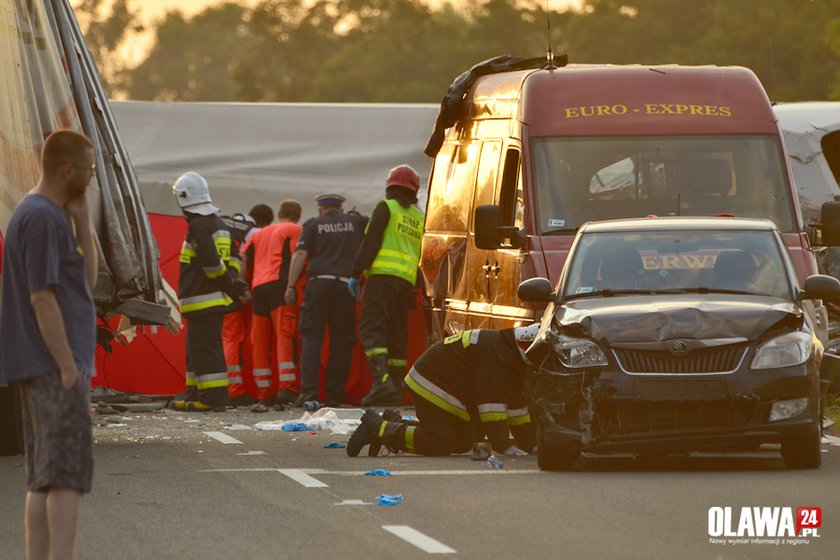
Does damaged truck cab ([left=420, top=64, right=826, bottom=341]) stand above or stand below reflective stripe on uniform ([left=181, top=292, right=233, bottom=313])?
above

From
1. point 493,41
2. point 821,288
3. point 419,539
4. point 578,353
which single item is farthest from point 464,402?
point 493,41

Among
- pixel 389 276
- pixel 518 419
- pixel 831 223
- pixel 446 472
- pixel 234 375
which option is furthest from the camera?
pixel 234 375

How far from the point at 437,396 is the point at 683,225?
76.5 inches

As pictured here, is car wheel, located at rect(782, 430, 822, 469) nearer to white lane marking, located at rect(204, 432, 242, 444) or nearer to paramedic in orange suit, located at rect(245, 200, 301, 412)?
white lane marking, located at rect(204, 432, 242, 444)

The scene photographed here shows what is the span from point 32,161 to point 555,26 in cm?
6303

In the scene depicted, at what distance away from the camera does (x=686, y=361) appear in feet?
37.7

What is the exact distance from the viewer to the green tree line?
57.6 meters

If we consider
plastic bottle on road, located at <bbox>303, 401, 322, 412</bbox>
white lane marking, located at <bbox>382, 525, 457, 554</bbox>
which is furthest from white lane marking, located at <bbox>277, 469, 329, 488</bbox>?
plastic bottle on road, located at <bbox>303, 401, 322, 412</bbox>

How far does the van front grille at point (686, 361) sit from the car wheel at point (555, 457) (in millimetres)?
655

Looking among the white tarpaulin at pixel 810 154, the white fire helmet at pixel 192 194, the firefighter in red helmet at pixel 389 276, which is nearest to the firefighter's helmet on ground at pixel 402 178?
the firefighter in red helmet at pixel 389 276

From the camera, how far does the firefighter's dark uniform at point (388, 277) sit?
1867 centimetres

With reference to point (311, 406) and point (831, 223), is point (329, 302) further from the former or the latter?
point (831, 223)

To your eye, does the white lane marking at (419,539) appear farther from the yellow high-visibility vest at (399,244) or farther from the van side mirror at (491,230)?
the yellow high-visibility vest at (399,244)

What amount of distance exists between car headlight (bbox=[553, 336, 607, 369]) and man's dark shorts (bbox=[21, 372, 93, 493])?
15.2ft
